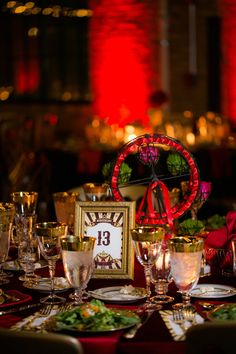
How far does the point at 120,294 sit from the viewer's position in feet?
7.97

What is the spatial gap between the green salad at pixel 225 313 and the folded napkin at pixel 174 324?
5 centimetres

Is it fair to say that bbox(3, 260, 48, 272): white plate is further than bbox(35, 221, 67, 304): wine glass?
Yes

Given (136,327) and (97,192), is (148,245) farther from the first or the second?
(97,192)

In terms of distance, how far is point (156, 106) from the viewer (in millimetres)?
10242

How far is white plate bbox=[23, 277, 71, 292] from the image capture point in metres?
2.51

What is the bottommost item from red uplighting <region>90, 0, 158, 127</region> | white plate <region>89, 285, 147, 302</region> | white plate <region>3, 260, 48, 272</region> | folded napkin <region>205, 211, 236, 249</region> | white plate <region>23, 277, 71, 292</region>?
white plate <region>89, 285, 147, 302</region>

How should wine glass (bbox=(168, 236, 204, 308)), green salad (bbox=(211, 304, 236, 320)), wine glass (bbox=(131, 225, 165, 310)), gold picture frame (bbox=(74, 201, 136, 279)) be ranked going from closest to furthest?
1. green salad (bbox=(211, 304, 236, 320))
2. wine glass (bbox=(168, 236, 204, 308))
3. wine glass (bbox=(131, 225, 165, 310))
4. gold picture frame (bbox=(74, 201, 136, 279))

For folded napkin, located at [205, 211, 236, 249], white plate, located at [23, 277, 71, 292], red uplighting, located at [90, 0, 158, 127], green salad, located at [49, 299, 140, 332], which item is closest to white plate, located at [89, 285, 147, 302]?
white plate, located at [23, 277, 71, 292]

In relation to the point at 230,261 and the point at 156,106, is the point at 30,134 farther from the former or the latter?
the point at 230,261

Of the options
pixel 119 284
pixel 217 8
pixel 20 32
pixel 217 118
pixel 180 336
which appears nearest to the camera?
pixel 180 336

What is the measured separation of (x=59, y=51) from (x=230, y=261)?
777cm

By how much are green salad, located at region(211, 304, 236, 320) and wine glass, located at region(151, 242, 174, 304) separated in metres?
0.25

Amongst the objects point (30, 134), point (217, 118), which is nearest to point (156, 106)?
point (217, 118)

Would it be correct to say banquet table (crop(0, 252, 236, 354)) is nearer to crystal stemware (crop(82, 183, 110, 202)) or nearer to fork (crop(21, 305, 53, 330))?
fork (crop(21, 305, 53, 330))
